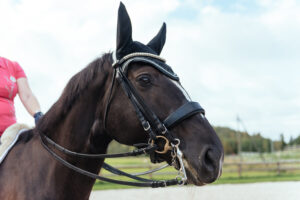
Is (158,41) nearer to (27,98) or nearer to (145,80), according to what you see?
(145,80)

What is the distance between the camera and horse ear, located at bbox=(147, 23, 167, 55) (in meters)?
3.29

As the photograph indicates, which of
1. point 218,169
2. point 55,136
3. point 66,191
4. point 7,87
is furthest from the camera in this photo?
point 7,87

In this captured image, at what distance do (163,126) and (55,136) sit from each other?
1144 mm

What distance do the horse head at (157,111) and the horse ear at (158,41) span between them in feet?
1.24

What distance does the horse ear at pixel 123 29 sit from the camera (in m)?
2.74

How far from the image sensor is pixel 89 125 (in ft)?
9.35

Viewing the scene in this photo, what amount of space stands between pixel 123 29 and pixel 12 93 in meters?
1.69

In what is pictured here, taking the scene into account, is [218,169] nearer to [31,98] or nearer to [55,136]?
[55,136]

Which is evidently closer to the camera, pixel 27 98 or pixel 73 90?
pixel 73 90

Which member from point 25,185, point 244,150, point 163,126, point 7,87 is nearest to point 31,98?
point 7,87

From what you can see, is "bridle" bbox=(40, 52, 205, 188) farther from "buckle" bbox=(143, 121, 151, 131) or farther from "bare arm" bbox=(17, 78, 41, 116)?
"bare arm" bbox=(17, 78, 41, 116)

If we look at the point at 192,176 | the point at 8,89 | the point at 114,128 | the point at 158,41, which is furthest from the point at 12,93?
the point at 192,176

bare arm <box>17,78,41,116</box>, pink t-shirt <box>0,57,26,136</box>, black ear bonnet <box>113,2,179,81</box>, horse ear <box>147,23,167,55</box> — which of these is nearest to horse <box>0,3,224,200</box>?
black ear bonnet <box>113,2,179,81</box>

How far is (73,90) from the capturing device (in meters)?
2.93
